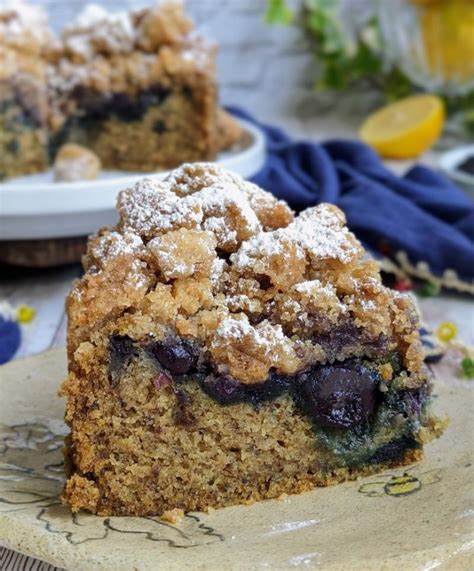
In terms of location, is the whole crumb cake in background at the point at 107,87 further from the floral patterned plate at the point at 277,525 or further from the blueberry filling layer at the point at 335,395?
the blueberry filling layer at the point at 335,395

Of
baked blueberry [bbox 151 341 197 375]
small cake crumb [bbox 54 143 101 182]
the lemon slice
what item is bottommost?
the lemon slice

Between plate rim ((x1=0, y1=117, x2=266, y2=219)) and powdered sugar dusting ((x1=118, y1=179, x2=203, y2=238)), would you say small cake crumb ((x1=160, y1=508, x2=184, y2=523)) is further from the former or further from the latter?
plate rim ((x1=0, y1=117, x2=266, y2=219))

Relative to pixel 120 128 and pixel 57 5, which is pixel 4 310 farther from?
pixel 57 5

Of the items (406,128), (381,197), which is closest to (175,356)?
(381,197)

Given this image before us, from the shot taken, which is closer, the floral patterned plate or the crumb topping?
the floral patterned plate

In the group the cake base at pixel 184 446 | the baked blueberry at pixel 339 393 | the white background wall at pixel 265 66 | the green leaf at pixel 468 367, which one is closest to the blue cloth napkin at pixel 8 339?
the cake base at pixel 184 446

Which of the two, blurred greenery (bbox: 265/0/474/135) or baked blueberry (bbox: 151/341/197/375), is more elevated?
baked blueberry (bbox: 151/341/197/375)

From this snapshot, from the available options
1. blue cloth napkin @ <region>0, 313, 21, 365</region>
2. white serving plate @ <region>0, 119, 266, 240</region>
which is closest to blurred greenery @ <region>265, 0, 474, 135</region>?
white serving plate @ <region>0, 119, 266, 240</region>
